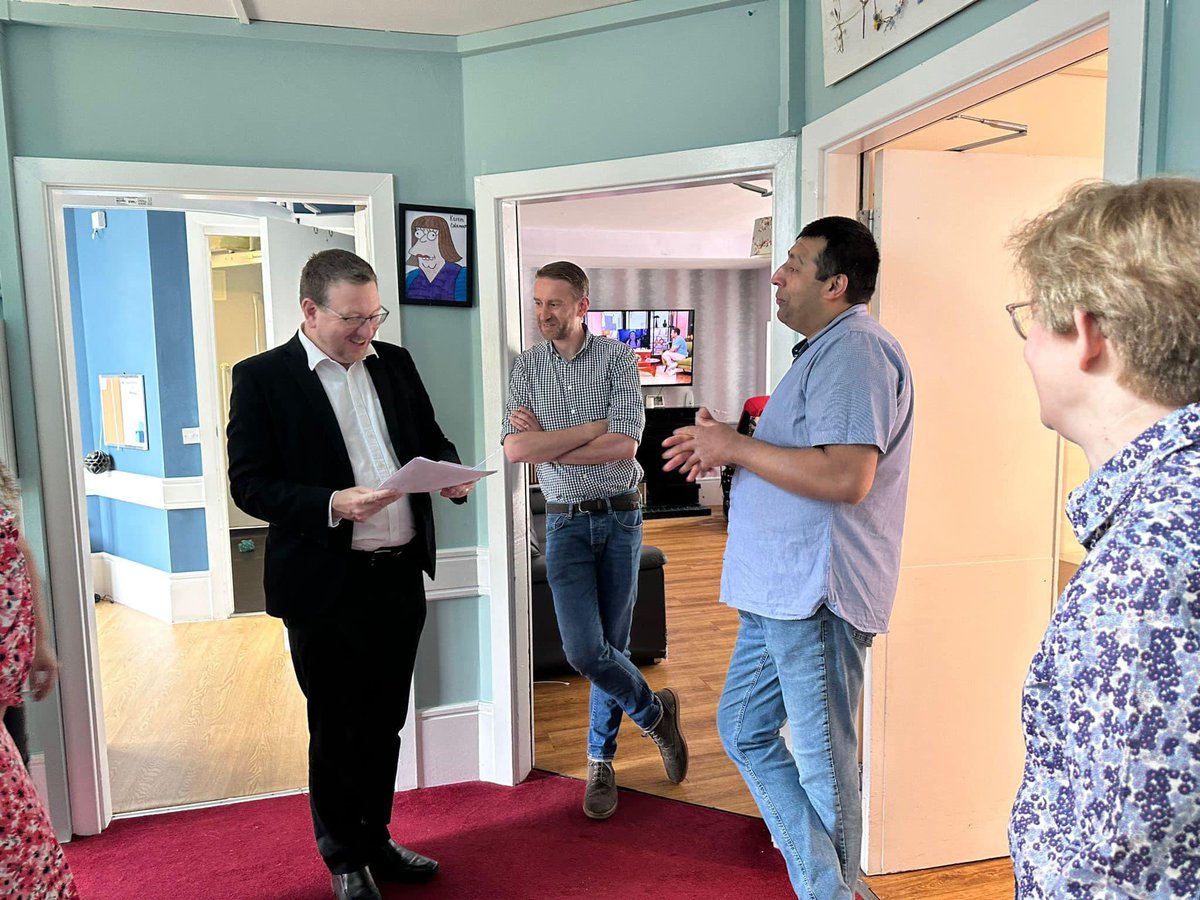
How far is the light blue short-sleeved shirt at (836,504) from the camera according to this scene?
64.6 inches

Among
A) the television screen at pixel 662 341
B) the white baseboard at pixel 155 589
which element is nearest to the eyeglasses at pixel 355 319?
the white baseboard at pixel 155 589

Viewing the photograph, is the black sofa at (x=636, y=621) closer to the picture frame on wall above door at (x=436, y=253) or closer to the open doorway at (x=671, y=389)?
the open doorway at (x=671, y=389)

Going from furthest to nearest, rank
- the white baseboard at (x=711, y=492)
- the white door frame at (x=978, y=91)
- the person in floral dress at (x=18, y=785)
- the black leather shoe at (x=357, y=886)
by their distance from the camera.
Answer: the white baseboard at (x=711, y=492)
the black leather shoe at (x=357, y=886)
the white door frame at (x=978, y=91)
the person in floral dress at (x=18, y=785)

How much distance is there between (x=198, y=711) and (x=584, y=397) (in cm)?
241

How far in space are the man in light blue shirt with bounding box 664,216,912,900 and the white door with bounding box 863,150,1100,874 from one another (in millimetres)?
545

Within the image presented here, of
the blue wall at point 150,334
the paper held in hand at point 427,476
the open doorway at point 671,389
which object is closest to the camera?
the paper held in hand at point 427,476

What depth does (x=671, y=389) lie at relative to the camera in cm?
945

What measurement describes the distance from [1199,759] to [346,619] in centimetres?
184

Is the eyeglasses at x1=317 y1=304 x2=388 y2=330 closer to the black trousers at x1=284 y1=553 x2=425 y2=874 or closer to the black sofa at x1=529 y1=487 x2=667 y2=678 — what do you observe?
the black trousers at x1=284 y1=553 x2=425 y2=874

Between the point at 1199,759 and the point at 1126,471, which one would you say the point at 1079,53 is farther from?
the point at 1199,759

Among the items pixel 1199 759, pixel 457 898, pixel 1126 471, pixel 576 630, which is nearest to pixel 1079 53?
pixel 1126 471

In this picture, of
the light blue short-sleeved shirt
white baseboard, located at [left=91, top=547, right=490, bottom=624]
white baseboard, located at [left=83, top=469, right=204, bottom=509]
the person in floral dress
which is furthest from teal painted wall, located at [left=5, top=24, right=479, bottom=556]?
white baseboard, located at [left=83, top=469, right=204, bottom=509]

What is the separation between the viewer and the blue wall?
4.87 meters

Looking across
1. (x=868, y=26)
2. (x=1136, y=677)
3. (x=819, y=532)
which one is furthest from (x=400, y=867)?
(x=868, y=26)
